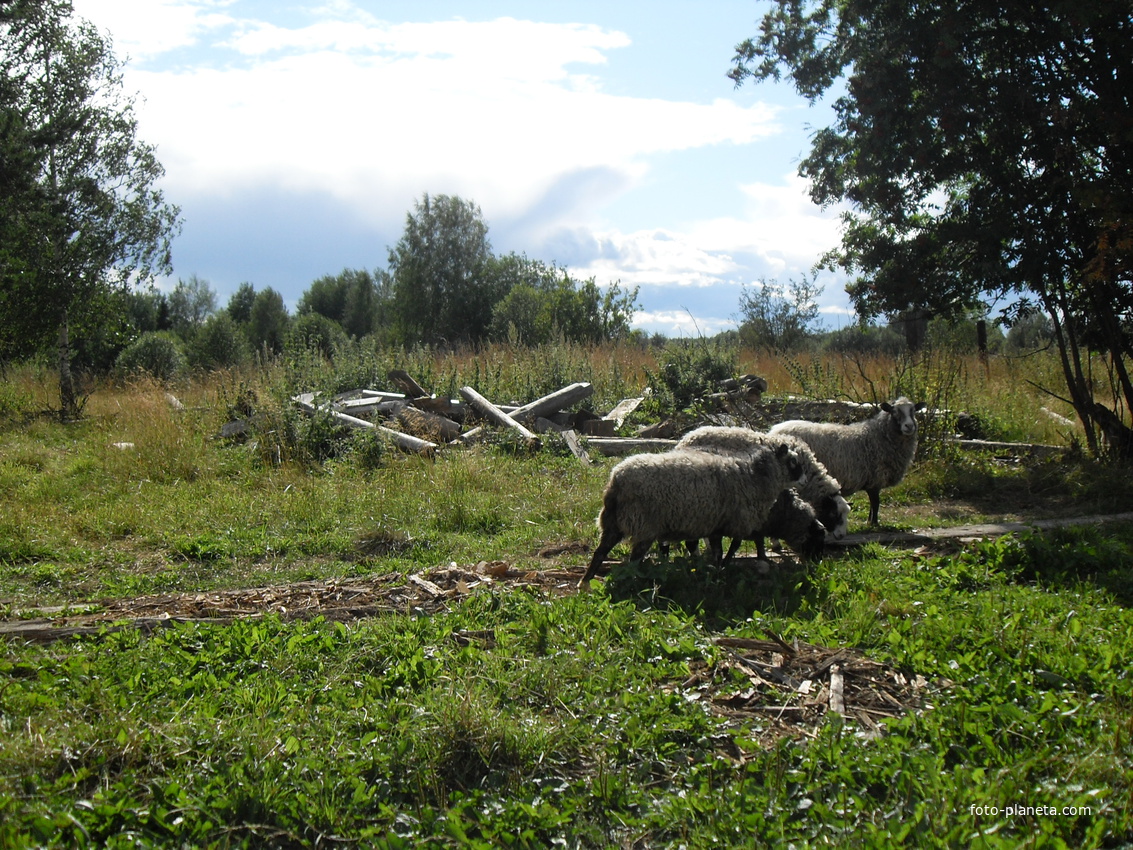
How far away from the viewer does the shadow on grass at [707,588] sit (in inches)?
223

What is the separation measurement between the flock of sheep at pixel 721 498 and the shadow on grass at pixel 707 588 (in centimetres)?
31

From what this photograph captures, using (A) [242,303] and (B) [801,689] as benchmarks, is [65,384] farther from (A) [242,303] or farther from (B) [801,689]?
(A) [242,303]

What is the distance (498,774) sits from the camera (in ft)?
12.0

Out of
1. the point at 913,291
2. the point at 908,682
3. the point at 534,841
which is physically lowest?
the point at 534,841

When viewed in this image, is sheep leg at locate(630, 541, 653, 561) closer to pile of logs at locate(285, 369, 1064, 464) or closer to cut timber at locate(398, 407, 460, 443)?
pile of logs at locate(285, 369, 1064, 464)

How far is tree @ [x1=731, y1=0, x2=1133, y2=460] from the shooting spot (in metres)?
10.6

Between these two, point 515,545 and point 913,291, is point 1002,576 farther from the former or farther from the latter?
point 913,291

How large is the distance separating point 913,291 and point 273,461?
392 inches

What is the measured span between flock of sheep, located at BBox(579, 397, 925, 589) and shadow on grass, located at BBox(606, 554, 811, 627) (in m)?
0.31

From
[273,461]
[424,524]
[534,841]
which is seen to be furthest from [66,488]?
[534,841]

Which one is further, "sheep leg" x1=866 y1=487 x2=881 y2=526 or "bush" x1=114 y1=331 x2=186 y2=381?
"bush" x1=114 y1=331 x2=186 y2=381

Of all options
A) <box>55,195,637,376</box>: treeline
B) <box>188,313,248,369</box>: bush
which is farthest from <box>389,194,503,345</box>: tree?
<box>188,313,248,369</box>: bush

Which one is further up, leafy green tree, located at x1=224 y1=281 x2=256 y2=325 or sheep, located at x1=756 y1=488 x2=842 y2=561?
leafy green tree, located at x1=224 y1=281 x2=256 y2=325

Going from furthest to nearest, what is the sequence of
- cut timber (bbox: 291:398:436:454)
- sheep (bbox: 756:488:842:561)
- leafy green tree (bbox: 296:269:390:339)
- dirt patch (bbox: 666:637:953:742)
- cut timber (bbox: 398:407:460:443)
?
1. leafy green tree (bbox: 296:269:390:339)
2. cut timber (bbox: 398:407:460:443)
3. cut timber (bbox: 291:398:436:454)
4. sheep (bbox: 756:488:842:561)
5. dirt patch (bbox: 666:637:953:742)
